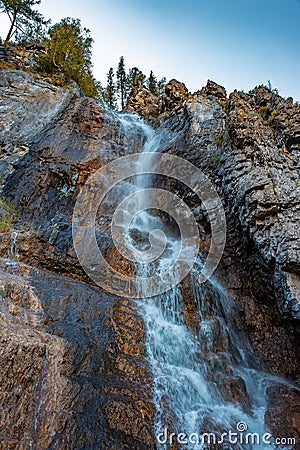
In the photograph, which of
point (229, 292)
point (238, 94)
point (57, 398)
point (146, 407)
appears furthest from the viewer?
point (238, 94)

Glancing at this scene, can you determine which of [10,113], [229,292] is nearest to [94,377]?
[229,292]

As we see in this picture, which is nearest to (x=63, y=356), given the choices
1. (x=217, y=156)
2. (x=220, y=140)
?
(x=217, y=156)

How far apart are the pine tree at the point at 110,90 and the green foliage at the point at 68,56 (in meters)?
11.4

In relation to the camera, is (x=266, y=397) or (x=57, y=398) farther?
(x=266, y=397)

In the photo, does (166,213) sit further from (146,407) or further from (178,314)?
(146,407)

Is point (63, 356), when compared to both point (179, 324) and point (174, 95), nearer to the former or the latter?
point (179, 324)

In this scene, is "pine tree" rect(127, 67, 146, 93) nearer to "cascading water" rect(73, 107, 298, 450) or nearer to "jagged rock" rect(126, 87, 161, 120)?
"jagged rock" rect(126, 87, 161, 120)

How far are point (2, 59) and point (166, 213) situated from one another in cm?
1668

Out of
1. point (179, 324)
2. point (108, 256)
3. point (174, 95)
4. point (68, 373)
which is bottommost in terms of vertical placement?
point (68, 373)

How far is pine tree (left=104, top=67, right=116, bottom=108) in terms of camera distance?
38156 millimetres

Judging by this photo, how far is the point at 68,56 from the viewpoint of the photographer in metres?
23.3

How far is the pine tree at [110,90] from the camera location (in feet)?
125

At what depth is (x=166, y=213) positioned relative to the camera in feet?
46.7

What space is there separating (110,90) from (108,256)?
3568 cm
